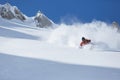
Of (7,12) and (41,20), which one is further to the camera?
(41,20)

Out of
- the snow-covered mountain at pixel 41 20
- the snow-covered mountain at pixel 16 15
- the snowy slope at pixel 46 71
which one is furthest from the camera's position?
the snow-covered mountain at pixel 41 20

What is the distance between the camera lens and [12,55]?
10352 millimetres

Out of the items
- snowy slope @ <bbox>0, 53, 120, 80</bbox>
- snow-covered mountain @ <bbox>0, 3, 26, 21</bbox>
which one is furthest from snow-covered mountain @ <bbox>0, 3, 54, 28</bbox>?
snowy slope @ <bbox>0, 53, 120, 80</bbox>

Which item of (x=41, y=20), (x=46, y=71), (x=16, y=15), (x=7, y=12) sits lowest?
(x=46, y=71)

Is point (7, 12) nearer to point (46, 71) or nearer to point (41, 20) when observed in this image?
point (41, 20)

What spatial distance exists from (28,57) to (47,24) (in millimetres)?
116770

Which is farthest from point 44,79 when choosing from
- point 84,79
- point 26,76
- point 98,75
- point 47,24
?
point 47,24

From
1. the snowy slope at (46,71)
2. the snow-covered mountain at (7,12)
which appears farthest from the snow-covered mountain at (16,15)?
the snowy slope at (46,71)

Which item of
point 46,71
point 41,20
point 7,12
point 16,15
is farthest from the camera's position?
point 41,20

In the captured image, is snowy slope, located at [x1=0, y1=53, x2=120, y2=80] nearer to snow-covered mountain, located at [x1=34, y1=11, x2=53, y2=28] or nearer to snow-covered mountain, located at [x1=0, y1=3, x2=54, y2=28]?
snow-covered mountain, located at [x1=0, y1=3, x2=54, y2=28]

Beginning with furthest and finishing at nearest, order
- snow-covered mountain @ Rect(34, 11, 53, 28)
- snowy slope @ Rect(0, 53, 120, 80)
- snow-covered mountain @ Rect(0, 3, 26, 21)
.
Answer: snow-covered mountain @ Rect(34, 11, 53, 28) < snow-covered mountain @ Rect(0, 3, 26, 21) < snowy slope @ Rect(0, 53, 120, 80)

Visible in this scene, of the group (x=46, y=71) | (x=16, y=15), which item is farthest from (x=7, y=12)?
(x=46, y=71)

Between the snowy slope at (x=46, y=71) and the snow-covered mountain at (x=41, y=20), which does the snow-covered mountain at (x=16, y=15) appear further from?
the snowy slope at (x=46, y=71)

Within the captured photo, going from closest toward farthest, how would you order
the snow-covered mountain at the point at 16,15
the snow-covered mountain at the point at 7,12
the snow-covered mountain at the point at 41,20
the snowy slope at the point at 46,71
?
the snowy slope at the point at 46,71 → the snow-covered mountain at the point at 7,12 → the snow-covered mountain at the point at 16,15 → the snow-covered mountain at the point at 41,20
